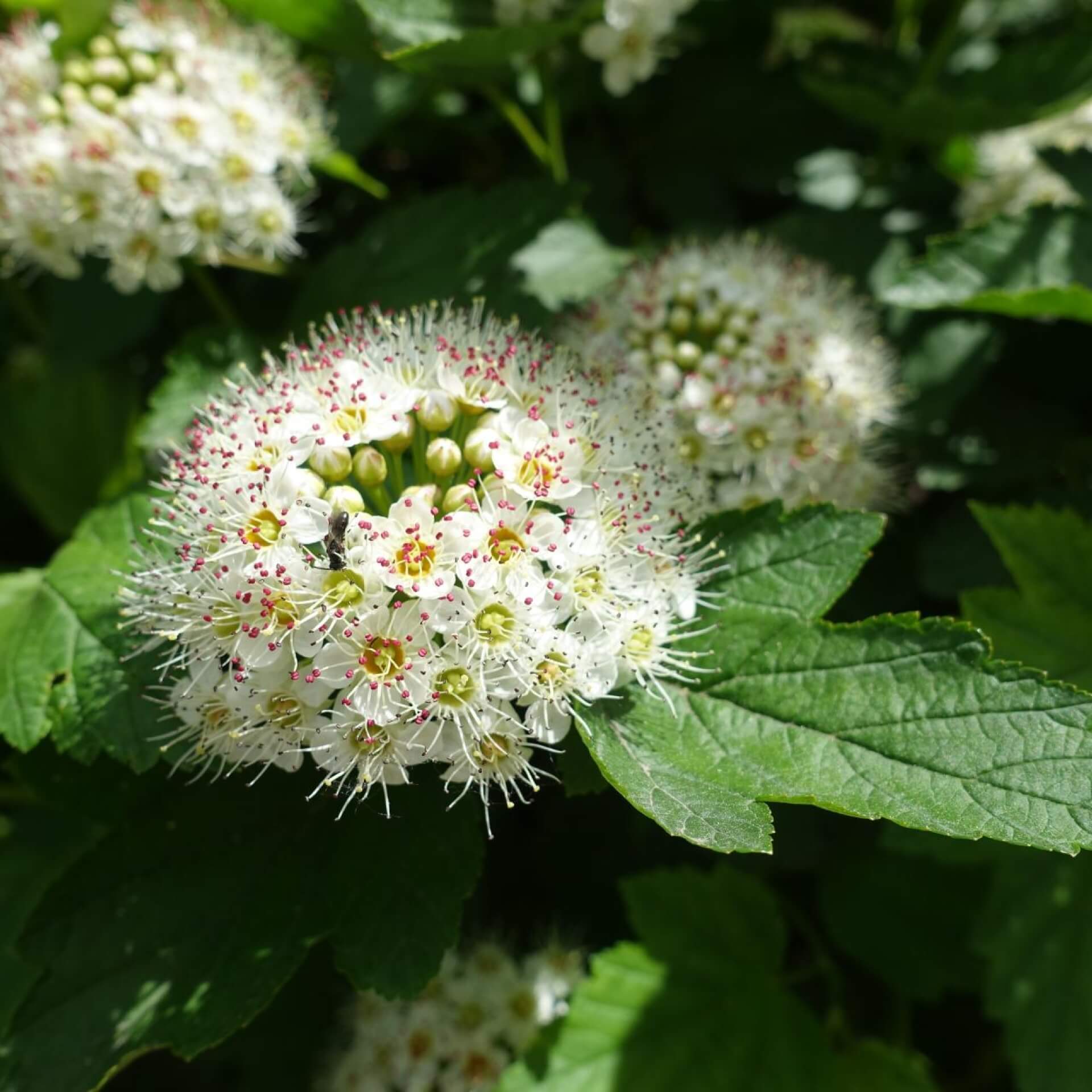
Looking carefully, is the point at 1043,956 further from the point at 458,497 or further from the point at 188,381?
the point at 188,381

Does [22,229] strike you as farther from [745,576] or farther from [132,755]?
[745,576]

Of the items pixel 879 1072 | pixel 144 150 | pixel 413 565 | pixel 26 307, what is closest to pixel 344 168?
pixel 144 150

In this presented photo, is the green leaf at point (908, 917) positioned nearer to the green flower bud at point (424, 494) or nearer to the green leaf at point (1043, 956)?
the green leaf at point (1043, 956)

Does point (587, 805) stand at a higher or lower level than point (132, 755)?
lower

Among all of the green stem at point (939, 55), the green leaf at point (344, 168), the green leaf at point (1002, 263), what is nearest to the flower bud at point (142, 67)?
the green leaf at point (344, 168)

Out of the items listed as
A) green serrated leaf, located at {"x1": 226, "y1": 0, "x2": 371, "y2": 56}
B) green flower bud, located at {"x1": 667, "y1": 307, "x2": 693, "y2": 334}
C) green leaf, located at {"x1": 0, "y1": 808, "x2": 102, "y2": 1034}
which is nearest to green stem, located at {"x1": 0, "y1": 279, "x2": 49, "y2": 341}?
green serrated leaf, located at {"x1": 226, "y1": 0, "x2": 371, "y2": 56}

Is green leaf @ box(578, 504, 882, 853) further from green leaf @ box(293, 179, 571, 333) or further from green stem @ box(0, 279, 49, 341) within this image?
green stem @ box(0, 279, 49, 341)

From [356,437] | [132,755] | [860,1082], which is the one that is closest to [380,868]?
[132,755]
